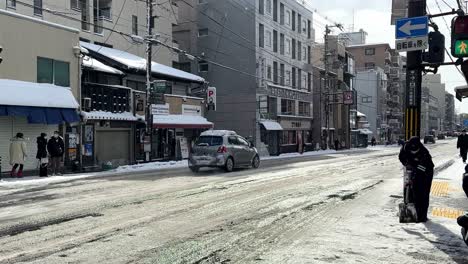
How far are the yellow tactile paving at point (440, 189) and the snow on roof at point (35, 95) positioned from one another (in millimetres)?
15905

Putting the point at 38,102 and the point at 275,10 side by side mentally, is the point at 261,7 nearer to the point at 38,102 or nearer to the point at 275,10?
the point at 275,10

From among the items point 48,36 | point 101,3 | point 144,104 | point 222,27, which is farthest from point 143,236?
point 222,27

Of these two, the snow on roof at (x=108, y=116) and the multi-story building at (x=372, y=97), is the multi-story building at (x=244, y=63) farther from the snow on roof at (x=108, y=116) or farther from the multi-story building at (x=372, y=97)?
the multi-story building at (x=372, y=97)

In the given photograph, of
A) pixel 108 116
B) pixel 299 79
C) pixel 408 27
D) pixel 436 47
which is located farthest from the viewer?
pixel 299 79

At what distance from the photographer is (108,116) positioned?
88.5 feet

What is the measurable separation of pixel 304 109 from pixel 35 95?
38.5 m

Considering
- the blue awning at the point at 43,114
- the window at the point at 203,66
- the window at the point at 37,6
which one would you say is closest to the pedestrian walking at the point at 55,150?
the blue awning at the point at 43,114

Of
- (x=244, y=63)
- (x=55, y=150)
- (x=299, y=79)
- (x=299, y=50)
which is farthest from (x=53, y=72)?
(x=299, y=50)

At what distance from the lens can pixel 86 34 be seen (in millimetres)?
32188

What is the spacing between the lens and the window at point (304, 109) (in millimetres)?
55000

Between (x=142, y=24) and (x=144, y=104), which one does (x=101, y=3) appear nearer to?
(x=142, y=24)

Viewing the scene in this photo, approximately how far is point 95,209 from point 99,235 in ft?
9.01

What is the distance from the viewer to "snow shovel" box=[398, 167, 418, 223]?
28.9ft

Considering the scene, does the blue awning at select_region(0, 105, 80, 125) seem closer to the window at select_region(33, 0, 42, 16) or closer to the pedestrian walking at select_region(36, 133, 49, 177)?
the pedestrian walking at select_region(36, 133, 49, 177)
